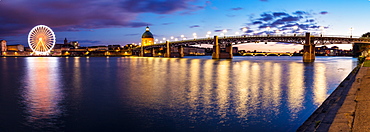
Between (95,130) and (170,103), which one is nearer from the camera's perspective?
(95,130)

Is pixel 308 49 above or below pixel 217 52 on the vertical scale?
above

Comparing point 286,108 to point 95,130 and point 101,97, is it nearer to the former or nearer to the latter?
point 95,130

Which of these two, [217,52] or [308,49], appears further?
[217,52]

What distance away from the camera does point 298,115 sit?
1441 centimetres

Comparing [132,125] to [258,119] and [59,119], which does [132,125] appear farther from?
[258,119]

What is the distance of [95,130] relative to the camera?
11703 millimetres

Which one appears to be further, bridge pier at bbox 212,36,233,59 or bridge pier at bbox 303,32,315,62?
bridge pier at bbox 212,36,233,59

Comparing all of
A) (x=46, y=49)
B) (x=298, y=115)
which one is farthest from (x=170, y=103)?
(x=46, y=49)

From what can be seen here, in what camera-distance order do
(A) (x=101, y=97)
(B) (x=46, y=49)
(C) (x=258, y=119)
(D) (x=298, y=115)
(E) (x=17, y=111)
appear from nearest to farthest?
(C) (x=258, y=119), (D) (x=298, y=115), (E) (x=17, y=111), (A) (x=101, y=97), (B) (x=46, y=49)

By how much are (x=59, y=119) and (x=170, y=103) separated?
6556mm

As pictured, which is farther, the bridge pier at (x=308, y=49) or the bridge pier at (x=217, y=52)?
the bridge pier at (x=217, y=52)

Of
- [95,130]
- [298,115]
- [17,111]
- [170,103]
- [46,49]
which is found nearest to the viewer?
[95,130]

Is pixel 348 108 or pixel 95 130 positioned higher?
pixel 348 108

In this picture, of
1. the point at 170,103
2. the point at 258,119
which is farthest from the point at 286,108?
the point at 170,103
